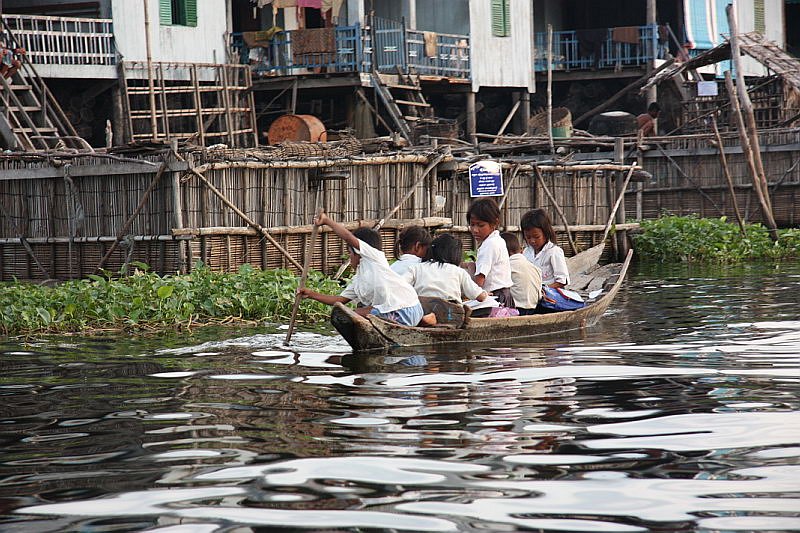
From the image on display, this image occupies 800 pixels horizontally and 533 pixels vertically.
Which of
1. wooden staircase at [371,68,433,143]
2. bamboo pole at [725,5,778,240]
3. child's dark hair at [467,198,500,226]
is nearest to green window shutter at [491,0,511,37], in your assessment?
wooden staircase at [371,68,433,143]

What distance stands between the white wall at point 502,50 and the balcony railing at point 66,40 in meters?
8.42

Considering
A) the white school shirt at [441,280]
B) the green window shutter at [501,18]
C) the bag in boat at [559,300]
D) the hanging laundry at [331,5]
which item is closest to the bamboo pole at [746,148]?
the hanging laundry at [331,5]

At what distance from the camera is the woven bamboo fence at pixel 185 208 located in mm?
14195

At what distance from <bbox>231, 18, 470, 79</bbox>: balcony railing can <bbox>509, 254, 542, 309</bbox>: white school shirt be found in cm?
1350

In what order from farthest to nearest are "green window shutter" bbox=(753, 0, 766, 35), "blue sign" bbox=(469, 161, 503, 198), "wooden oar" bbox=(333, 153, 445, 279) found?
"green window shutter" bbox=(753, 0, 766, 35), "blue sign" bbox=(469, 161, 503, 198), "wooden oar" bbox=(333, 153, 445, 279)

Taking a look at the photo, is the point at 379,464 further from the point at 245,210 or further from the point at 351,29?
the point at 351,29

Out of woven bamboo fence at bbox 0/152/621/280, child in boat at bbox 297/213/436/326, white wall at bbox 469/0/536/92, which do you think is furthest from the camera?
white wall at bbox 469/0/536/92

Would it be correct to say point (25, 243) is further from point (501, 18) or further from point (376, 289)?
point (501, 18)

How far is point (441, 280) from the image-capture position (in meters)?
10.2

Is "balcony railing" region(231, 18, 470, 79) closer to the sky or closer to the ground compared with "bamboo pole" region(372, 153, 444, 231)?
closer to the sky

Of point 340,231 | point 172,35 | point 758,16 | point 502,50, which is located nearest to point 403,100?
point 502,50

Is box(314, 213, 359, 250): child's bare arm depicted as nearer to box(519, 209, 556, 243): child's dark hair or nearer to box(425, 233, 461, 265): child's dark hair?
box(425, 233, 461, 265): child's dark hair

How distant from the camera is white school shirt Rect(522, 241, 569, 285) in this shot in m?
11.8

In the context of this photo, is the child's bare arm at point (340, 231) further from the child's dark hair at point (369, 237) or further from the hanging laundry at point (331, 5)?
the hanging laundry at point (331, 5)
